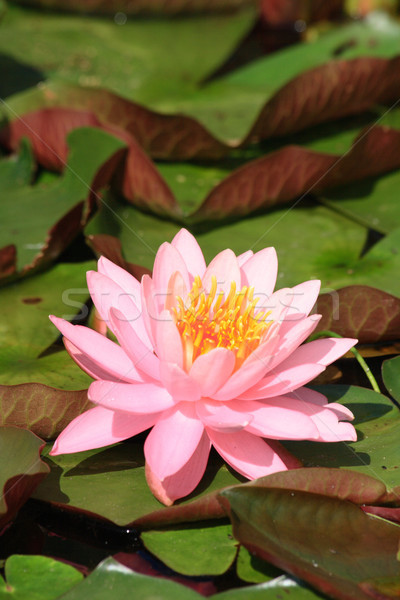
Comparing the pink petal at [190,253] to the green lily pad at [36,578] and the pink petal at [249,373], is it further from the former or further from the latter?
the green lily pad at [36,578]

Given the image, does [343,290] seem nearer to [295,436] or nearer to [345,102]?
[295,436]

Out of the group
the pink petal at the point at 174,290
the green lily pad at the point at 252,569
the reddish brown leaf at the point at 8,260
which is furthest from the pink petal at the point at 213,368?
the reddish brown leaf at the point at 8,260

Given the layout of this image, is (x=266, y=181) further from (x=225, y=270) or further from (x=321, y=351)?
(x=321, y=351)

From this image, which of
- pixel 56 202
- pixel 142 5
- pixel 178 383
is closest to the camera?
pixel 178 383

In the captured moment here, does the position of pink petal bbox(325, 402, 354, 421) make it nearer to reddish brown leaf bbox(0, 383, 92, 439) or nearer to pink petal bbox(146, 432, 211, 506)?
pink petal bbox(146, 432, 211, 506)

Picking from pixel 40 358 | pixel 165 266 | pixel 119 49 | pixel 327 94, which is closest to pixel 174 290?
pixel 165 266

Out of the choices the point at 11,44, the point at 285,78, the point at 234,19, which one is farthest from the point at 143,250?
the point at 234,19

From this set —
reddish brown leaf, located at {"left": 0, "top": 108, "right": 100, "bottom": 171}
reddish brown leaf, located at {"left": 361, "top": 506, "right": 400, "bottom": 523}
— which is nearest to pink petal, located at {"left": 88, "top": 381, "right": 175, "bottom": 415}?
reddish brown leaf, located at {"left": 361, "top": 506, "right": 400, "bottom": 523}
